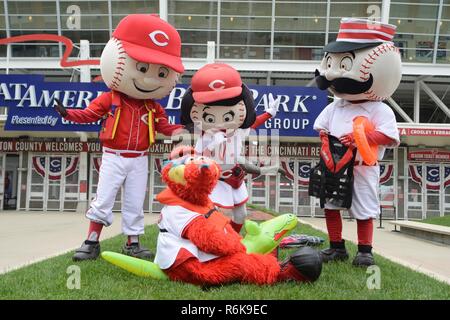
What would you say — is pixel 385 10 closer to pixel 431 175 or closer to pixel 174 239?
pixel 431 175

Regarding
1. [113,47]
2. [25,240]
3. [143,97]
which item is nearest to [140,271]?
[143,97]

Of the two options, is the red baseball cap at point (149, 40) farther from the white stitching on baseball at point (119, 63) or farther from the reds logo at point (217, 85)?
the reds logo at point (217, 85)

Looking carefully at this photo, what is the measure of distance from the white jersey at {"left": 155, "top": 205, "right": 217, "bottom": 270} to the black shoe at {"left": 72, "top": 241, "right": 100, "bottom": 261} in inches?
47.3

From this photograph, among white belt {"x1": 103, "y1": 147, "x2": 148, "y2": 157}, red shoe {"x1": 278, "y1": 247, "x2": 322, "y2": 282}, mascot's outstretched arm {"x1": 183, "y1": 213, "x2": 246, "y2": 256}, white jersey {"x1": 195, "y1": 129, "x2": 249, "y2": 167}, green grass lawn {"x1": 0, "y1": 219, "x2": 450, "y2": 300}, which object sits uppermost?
white jersey {"x1": 195, "y1": 129, "x2": 249, "y2": 167}

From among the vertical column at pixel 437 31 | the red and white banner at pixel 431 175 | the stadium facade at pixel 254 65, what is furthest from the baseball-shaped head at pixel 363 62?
the vertical column at pixel 437 31

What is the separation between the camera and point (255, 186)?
17594mm

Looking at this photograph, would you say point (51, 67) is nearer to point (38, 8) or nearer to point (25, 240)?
point (38, 8)

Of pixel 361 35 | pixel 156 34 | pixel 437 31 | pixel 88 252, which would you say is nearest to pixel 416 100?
pixel 437 31

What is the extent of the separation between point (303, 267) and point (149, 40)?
8.07ft

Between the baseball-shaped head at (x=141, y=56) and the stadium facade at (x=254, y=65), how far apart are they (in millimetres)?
12316

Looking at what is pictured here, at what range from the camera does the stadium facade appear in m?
17.3

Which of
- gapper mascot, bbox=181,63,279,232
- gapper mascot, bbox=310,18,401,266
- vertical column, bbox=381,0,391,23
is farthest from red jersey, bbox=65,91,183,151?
vertical column, bbox=381,0,391,23

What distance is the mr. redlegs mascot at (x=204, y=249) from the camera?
323 cm

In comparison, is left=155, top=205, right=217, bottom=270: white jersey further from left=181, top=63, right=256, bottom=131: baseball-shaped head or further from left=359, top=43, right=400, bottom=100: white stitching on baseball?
left=359, top=43, right=400, bottom=100: white stitching on baseball
